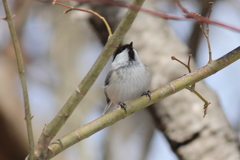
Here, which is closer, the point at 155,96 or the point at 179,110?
the point at 155,96

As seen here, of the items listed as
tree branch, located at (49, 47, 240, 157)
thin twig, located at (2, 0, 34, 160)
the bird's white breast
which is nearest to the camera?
thin twig, located at (2, 0, 34, 160)

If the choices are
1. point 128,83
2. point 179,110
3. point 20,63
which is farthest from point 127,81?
point 20,63

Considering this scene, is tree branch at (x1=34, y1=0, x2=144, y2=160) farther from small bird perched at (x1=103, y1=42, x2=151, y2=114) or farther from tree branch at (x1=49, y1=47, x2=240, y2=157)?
small bird perched at (x1=103, y1=42, x2=151, y2=114)

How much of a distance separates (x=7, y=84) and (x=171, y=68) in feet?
6.72

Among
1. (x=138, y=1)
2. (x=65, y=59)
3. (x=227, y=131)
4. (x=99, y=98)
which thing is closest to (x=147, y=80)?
(x=227, y=131)

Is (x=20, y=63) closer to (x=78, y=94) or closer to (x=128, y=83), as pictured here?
(x=78, y=94)

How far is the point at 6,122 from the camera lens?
346cm

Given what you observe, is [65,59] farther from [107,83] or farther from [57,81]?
[107,83]

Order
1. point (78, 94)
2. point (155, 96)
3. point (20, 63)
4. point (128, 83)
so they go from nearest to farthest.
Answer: point (20, 63) → point (78, 94) → point (155, 96) → point (128, 83)

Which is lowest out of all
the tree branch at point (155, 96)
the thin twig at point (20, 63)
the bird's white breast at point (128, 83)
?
the tree branch at point (155, 96)

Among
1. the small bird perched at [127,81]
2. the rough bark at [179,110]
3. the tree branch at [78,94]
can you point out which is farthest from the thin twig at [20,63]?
the rough bark at [179,110]

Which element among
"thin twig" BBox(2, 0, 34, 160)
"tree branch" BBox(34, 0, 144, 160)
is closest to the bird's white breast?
"tree branch" BBox(34, 0, 144, 160)

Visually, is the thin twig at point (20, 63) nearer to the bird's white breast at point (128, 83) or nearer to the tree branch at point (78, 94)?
the tree branch at point (78, 94)

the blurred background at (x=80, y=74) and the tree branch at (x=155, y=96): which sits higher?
the blurred background at (x=80, y=74)
